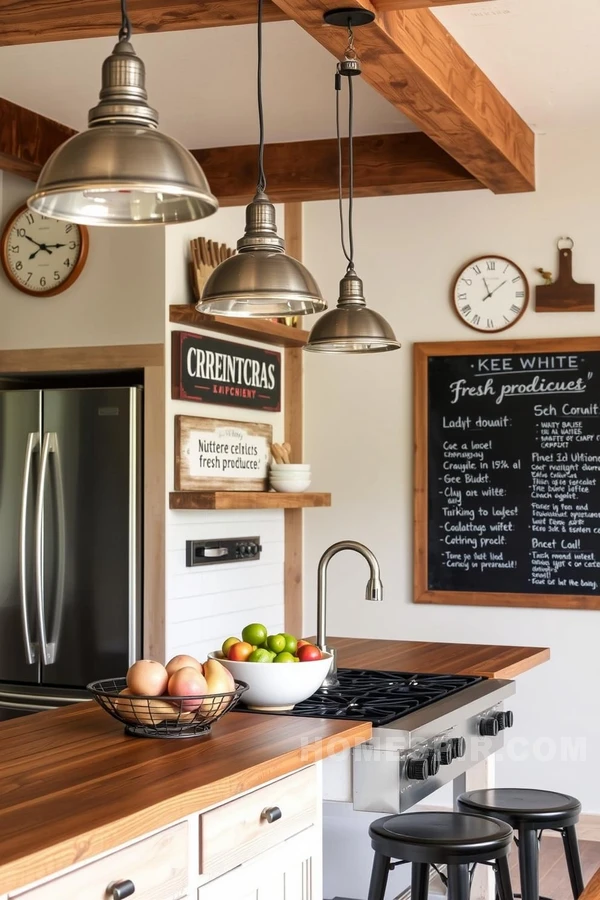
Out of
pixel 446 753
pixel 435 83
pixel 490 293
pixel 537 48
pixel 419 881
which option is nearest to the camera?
pixel 419 881

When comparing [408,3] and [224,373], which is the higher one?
[408,3]

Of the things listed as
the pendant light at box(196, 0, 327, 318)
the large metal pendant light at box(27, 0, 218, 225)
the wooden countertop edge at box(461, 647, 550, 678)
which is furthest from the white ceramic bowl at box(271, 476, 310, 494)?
the large metal pendant light at box(27, 0, 218, 225)

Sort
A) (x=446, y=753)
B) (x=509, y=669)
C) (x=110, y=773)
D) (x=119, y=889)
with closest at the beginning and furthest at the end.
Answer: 1. (x=119, y=889)
2. (x=110, y=773)
3. (x=446, y=753)
4. (x=509, y=669)

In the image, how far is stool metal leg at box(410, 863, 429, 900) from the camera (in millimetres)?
2742

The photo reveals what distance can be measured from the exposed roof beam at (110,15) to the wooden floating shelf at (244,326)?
1.62 metres

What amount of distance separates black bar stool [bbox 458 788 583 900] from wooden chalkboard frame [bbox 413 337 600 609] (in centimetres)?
197

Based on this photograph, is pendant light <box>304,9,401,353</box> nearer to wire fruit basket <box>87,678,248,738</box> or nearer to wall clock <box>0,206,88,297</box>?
wire fruit basket <box>87,678,248,738</box>

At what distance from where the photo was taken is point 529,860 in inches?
126

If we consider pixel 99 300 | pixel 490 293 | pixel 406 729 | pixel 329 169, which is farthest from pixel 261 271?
pixel 490 293

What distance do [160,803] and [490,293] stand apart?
3.84 metres

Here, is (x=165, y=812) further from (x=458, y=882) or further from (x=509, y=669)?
(x=509, y=669)

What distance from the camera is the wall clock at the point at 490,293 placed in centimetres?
532

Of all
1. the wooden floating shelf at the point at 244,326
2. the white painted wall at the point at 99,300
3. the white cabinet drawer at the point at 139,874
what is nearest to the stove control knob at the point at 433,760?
the white cabinet drawer at the point at 139,874

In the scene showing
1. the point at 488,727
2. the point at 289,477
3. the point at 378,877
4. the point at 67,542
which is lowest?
the point at 378,877
